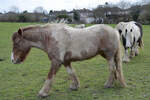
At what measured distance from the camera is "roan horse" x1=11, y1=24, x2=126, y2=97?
391cm

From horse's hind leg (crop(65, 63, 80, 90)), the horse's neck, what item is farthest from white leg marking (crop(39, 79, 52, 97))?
the horse's neck

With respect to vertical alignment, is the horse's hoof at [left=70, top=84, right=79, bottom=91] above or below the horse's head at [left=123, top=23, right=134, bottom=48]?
below

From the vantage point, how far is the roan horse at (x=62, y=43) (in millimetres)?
3910

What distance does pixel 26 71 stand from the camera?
6250mm

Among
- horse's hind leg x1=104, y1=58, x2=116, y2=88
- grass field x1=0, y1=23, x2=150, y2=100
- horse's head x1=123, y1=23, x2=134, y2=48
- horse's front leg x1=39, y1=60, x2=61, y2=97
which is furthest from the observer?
horse's head x1=123, y1=23, x2=134, y2=48

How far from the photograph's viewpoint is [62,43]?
12.8ft

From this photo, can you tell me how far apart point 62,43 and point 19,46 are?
993 millimetres

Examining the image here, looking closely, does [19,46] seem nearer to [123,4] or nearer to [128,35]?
[128,35]

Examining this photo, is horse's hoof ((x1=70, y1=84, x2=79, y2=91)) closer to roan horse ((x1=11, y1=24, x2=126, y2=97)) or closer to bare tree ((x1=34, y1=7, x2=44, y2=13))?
roan horse ((x1=11, y1=24, x2=126, y2=97))

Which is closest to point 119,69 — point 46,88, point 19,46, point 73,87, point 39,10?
point 73,87

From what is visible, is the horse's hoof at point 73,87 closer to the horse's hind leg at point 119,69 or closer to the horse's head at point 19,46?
the horse's hind leg at point 119,69

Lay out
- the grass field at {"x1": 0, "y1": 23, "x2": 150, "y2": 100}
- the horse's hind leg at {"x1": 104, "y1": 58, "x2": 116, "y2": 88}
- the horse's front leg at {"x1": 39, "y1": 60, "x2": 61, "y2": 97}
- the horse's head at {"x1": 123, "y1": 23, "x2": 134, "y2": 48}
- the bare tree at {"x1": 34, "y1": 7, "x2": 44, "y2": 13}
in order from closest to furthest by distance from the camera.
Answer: the horse's front leg at {"x1": 39, "y1": 60, "x2": 61, "y2": 97} < the grass field at {"x1": 0, "y1": 23, "x2": 150, "y2": 100} < the horse's hind leg at {"x1": 104, "y1": 58, "x2": 116, "y2": 88} < the horse's head at {"x1": 123, "y1": 23, "x2": 134, "y2": 48} < the bare tree at {"x1": 34, "y1": 7, "x2": 44, "y2": 13}

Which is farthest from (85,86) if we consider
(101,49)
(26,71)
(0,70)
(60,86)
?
(0,70)

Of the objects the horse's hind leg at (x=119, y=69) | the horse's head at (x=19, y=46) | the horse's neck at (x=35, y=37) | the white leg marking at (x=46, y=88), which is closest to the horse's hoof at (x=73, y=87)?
the white leg marking at (x=46, y=88)
